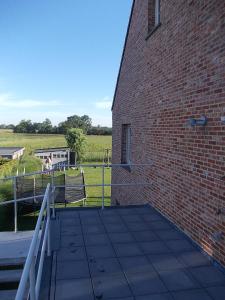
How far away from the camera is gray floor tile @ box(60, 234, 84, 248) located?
4738 mm

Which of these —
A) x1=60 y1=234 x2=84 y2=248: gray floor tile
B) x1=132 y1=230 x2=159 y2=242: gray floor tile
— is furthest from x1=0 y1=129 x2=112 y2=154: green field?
x1=132 y1=230 x2=159 y2=242: gray floor tile

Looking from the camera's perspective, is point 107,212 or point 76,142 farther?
point 76,142

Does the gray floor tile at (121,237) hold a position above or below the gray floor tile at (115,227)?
below

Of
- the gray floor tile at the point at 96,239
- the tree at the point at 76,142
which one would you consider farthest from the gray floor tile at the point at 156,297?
the tree at the point at 76,142

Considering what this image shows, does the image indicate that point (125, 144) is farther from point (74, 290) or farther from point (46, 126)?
point (46, 126)

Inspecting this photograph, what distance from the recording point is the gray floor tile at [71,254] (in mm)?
4281

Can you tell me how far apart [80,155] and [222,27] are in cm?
3483

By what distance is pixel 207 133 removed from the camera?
4.45 meters

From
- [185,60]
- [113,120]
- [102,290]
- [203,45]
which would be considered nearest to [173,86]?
[185,60]

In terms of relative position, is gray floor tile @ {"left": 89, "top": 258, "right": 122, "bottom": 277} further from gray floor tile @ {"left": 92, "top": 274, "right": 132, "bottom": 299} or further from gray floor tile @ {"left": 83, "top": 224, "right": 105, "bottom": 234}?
gray floor tile @ {"left": 83, "top": 224, "right": 105, "bottom": 234}

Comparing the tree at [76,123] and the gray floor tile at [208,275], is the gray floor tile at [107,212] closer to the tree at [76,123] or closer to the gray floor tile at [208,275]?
the gray floor tile at [208,275]

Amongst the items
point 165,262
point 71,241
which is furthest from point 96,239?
point 165,262

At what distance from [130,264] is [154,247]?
2.31 feet

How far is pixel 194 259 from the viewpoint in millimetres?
4316
